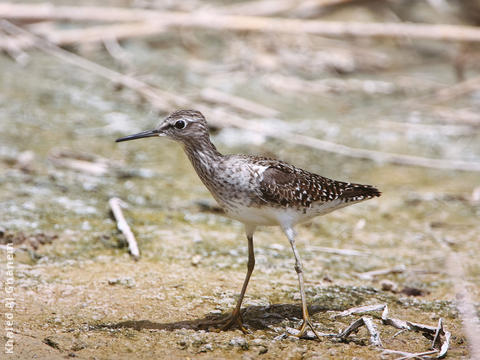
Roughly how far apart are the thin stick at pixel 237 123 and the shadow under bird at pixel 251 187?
10.8 feet

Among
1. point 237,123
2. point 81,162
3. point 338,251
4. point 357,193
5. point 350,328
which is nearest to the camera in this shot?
point 350,328

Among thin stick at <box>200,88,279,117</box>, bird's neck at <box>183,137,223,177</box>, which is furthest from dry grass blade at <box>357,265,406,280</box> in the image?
thin stick at <box>200,88,279,117</box>

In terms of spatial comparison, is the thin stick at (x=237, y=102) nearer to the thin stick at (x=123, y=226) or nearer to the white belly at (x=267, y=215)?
the thin stick at (x=123, y=226)

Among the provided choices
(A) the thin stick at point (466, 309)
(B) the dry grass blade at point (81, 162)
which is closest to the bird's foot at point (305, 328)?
(A) the thin stick at point (466, 309)

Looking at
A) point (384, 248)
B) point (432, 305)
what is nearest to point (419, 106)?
point (384, 248)

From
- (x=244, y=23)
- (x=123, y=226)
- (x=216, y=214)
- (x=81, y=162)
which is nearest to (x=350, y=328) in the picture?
(x=123, y=226)

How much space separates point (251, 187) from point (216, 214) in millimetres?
2198

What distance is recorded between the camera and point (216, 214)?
657cm

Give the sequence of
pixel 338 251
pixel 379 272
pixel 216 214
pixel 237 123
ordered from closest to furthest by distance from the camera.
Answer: pixel 379 272, pixel 338 251, pixel 216 214, pixel 237 123

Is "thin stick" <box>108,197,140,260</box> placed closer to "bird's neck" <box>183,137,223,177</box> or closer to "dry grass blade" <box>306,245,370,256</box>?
"bird's neck" <box>183,137,223,177</box>

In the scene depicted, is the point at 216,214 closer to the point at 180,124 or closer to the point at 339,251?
the point at 339,251

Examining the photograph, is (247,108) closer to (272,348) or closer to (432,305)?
(432,305)

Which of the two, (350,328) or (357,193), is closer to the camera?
(350,328)

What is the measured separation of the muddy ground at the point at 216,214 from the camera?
427 cm
